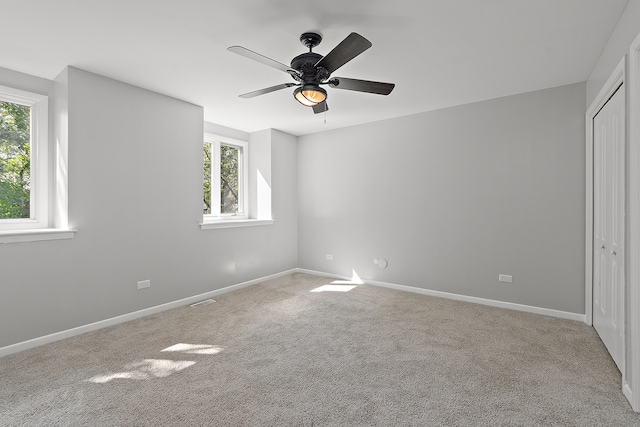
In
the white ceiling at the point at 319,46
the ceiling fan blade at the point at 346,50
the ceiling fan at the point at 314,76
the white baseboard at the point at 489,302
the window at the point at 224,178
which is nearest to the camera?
the ceiling fan blade at the point at 346,50

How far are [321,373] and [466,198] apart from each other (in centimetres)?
286

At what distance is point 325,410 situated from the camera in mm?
1832

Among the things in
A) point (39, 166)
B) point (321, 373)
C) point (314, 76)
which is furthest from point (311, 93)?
point (39, 166)

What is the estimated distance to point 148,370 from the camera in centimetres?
227

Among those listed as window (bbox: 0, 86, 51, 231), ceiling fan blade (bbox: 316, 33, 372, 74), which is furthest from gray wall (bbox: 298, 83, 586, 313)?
window (bbox: 0, 86, 51, 231)

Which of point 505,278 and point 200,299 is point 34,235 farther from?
point 505,278

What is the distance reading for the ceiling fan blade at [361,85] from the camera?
2287mm

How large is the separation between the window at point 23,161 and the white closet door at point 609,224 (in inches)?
194

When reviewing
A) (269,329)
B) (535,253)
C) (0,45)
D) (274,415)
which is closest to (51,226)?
(0,45)

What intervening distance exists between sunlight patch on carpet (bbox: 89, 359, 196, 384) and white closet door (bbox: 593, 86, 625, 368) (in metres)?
3.25

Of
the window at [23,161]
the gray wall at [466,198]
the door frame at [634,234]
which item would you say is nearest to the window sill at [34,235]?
the window at [23,161]

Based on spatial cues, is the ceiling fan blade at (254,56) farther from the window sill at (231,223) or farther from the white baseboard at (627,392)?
the white baseboard at (627,392)

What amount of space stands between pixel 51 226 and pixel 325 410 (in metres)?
3.16

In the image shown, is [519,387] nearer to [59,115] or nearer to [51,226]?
[51,226]
